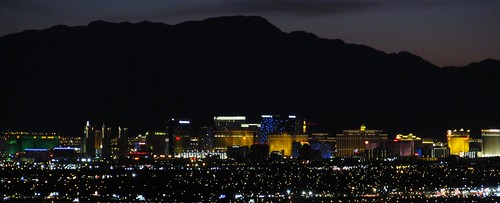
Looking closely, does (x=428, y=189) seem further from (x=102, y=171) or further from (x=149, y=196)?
(x=102, y=171)

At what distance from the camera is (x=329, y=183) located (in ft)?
498

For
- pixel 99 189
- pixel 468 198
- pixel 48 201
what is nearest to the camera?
pixel 48 201

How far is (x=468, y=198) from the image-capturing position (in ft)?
370

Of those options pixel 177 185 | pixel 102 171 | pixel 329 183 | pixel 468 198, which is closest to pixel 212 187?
pixel 177 185

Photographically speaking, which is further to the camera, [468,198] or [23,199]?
[468,198]

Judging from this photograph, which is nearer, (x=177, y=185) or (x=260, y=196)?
(x=260, y=196)

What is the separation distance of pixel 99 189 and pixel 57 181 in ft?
78.1

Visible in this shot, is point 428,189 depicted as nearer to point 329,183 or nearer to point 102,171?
point 329,183

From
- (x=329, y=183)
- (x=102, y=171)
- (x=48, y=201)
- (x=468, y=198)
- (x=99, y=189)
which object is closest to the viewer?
(x=48, y=201)

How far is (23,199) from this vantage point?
346ft

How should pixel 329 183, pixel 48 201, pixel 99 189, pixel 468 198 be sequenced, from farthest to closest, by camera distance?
1. pixel 329 183
2. pixel 99 189
3. pixel 468 198
4. pixel 48 201

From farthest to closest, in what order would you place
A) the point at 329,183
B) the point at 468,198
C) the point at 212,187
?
the point at 329,183 → the point at 212,187 → the point at 468,198

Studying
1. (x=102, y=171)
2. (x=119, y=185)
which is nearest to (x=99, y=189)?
(x=119, y=185)

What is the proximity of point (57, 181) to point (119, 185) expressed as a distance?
14.2 m
